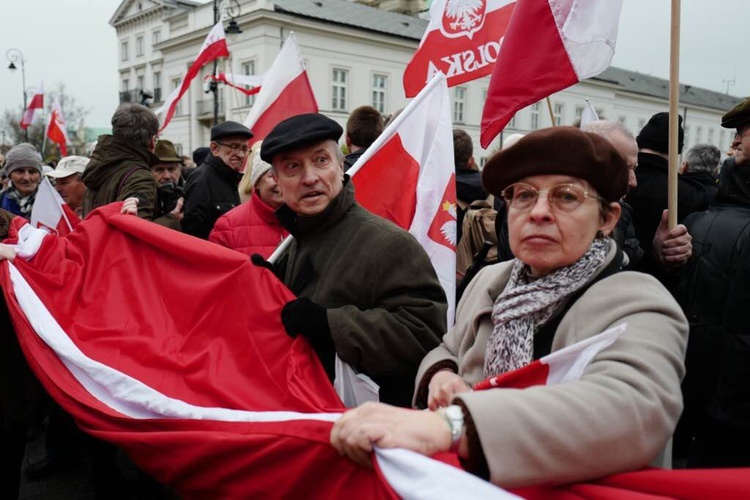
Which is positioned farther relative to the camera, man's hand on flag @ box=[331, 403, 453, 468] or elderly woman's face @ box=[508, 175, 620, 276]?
elderly woman's face @ box=[508, 175, 620, 276]

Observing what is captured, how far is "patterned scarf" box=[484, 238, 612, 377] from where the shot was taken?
167 centimetres

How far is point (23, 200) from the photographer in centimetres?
534

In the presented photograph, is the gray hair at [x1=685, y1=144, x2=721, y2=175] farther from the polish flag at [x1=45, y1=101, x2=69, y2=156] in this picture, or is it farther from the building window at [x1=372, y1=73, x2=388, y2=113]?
the building window at [x1=372, y1=73, x2=388, y2=113]

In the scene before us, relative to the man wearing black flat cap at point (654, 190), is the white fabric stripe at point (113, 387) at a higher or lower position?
lower

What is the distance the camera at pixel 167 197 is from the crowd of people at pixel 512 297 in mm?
163

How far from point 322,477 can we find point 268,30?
110 ft

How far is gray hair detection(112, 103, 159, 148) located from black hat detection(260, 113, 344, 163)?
189cm

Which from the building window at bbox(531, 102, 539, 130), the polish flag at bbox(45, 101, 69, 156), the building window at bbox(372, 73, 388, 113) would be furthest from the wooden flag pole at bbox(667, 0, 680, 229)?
the building window at bbox(531, 102, 539, 130)

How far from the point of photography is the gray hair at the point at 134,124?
4090 mm

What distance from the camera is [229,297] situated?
2566 mm

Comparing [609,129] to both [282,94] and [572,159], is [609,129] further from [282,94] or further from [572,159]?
[282,94]

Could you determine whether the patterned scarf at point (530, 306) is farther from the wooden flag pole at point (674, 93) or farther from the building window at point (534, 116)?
the building window at point (534, 116)

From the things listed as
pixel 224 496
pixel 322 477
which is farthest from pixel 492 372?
pixel 224 496

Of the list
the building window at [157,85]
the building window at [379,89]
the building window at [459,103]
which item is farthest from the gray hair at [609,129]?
the building window at [157,85]
